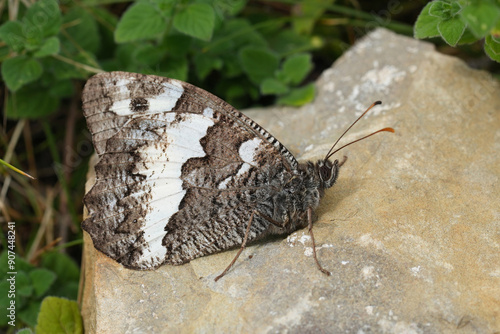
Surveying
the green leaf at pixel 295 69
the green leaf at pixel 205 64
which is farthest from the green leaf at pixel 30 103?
the green leaf at pixel 295 69

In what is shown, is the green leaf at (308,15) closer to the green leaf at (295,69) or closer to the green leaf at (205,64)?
the green leaf at (295,69)

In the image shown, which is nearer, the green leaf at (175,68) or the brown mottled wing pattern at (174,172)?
the brown mottled wing pattern at (174,172)

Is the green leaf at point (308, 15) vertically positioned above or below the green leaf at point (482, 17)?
below

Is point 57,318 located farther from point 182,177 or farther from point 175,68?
point 175,68

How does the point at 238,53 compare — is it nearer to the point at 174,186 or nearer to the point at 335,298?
the point at 174,186

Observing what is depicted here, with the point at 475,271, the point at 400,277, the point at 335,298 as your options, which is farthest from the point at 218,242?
the point at 475,271

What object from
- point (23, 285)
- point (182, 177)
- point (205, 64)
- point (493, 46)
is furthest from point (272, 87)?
point (23, 285)

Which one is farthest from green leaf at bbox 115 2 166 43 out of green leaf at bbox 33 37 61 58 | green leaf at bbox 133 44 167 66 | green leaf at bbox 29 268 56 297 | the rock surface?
green leaf at bbox 29 268 56 297
